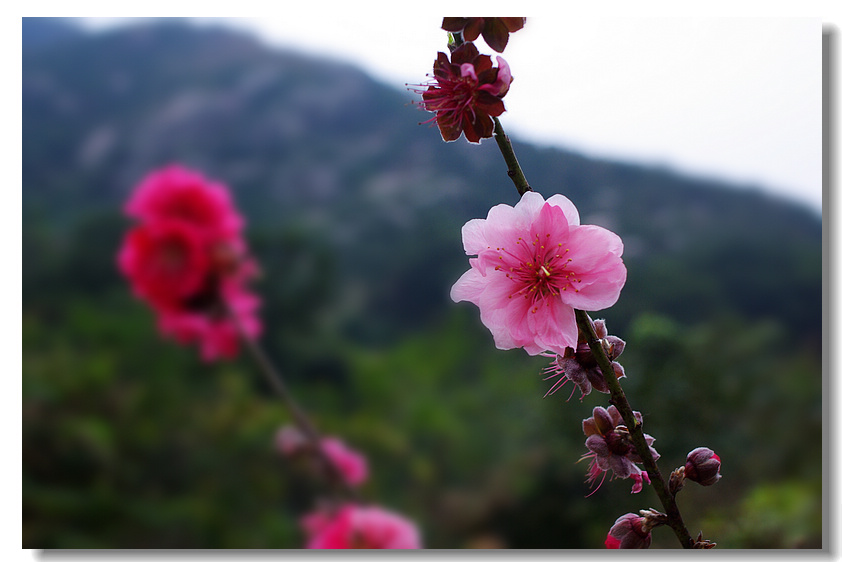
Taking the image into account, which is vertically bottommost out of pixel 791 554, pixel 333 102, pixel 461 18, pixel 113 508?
pixel 791 554

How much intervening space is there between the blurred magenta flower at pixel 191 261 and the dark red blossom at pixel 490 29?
800 millimetres

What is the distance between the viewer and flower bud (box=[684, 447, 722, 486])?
41 centimetres

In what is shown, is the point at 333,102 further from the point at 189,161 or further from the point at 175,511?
the point at 175,511

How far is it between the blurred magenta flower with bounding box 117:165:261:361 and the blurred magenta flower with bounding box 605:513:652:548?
861 mm

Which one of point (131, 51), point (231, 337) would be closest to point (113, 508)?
point (231, 337)

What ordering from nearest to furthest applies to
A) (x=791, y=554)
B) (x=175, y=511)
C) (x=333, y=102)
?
1. (x=791, y=554)
2. (x=175, y=511)
3. (x=333, y=102)

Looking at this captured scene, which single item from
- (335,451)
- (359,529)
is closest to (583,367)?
(359,529)

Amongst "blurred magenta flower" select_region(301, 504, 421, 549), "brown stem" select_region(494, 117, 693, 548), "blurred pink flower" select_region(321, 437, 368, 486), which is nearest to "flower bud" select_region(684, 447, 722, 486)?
"brown stem" select_region(494, 117, 693, 548)

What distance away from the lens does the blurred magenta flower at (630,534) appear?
399 mm

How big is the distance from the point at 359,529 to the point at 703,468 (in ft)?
2.72

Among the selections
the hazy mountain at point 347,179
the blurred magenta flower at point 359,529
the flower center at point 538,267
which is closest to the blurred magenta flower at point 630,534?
the flower center at point 538,267

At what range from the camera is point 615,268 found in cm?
40

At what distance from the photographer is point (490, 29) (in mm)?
426

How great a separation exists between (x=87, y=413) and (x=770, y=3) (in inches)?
54.5
